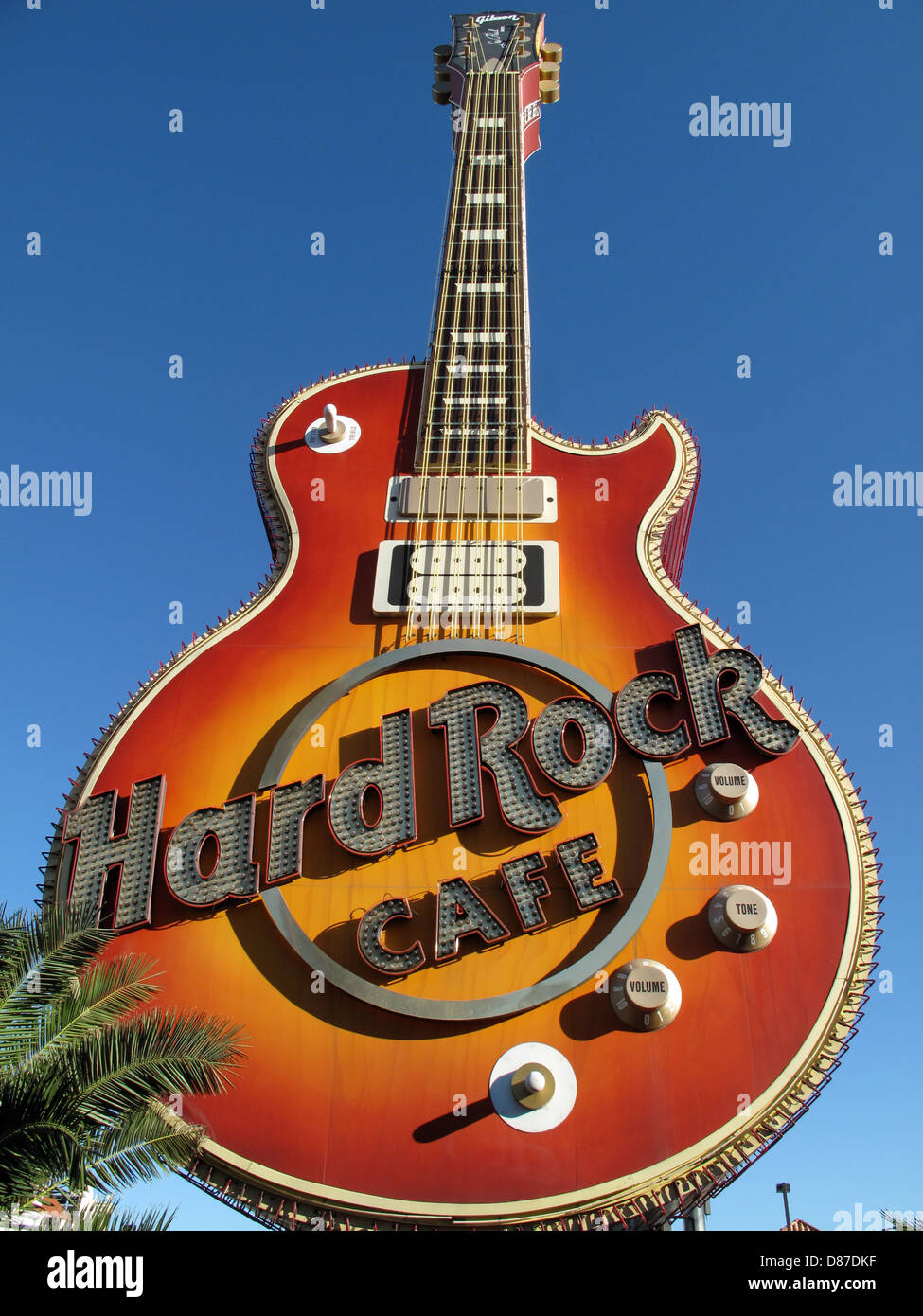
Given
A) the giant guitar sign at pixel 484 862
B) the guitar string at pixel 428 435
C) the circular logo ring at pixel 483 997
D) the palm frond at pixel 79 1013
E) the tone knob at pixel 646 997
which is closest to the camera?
the palm frond at pixel 79 1013

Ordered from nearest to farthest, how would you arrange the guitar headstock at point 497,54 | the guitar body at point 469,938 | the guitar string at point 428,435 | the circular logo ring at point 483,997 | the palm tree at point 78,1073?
the palm tree at point 78,1073 < the guitar body at point 469,938 < the circular logo ring at point 483,997 < the guitar string at point 428,435 < the guitar headstock at point 497,54

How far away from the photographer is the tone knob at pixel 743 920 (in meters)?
12.1

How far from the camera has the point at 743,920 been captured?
12.1 m

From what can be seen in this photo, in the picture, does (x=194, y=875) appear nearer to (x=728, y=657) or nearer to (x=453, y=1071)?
(x=453, y=1071)

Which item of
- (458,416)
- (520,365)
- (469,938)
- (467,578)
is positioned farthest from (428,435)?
(469,938)

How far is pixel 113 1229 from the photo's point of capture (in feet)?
24.8

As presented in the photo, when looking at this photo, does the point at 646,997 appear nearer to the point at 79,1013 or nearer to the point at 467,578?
the point at 79,1013

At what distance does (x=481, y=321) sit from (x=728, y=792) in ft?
36.7

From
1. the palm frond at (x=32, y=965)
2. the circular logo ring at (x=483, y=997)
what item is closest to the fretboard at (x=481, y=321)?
the circular logo ring at (x=483, y=997)

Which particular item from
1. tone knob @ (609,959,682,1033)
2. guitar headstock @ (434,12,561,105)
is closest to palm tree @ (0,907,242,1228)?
tone knob @ (609,959,682,1033)

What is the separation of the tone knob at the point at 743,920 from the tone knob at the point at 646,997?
86 cm

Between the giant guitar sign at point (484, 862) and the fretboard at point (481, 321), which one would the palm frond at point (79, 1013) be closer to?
the giant guitar sign at point (484, 862)

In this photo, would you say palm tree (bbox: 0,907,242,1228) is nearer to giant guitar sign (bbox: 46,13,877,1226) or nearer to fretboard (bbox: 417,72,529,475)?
giant guitar sign (bbox: 46,13,877,1226)

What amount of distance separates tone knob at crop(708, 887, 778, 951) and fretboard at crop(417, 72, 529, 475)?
8.24 meters
